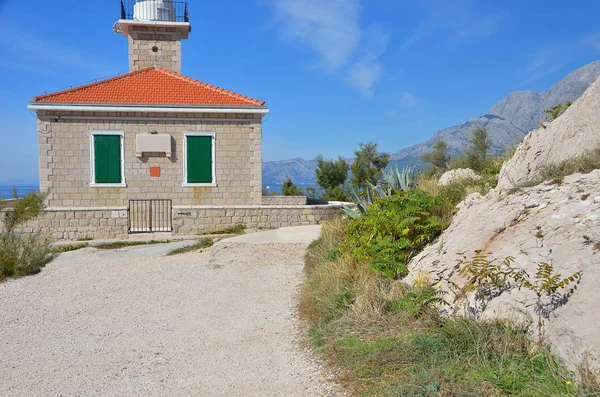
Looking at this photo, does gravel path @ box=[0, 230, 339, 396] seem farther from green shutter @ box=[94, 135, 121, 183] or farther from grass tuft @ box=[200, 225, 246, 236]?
green shutter @ box=[94, 135, 121, 183]

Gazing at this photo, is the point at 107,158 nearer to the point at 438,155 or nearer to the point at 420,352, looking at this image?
the point at 420,352

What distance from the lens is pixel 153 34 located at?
20.9m

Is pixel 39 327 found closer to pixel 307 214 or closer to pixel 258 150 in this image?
pixel 307 214

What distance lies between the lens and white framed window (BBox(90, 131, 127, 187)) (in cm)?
1648

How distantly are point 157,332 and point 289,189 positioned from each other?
2346 cm

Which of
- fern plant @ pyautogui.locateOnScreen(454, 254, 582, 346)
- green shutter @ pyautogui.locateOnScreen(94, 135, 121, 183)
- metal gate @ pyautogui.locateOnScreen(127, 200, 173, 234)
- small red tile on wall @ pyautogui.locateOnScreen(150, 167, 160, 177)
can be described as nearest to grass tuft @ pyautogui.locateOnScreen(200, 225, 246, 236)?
metal gate @ pyautogui.locateOnScreen(127, 200, 173, 234)

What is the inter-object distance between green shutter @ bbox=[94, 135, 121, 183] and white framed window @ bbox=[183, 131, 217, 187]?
7.55ft

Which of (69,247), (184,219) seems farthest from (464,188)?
(69,247)

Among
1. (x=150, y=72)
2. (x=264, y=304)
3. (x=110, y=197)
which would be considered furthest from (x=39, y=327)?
(x=150, y=72)

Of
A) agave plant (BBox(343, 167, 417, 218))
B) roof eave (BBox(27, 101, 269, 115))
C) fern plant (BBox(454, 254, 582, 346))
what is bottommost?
fern plant (BBox(454, 254, 582, 346))

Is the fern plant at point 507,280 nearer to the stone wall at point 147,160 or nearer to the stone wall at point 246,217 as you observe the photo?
the stone wall at point 246,217

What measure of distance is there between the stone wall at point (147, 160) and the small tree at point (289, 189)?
11.3 metres

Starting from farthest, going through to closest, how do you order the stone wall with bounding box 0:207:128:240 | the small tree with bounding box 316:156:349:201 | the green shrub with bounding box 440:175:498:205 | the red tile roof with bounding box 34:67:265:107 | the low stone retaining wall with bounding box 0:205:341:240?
the small tree with bounding box 316:156:349:201
the red tile roof with bounding box 34:67:265:107
the low stone retaining wall with bounding box 0:205:341:240
the stone wall with bounding box 0:207:128:240
the green shrub with bounding box 440:175:498:205

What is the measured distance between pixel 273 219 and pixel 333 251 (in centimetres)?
738
